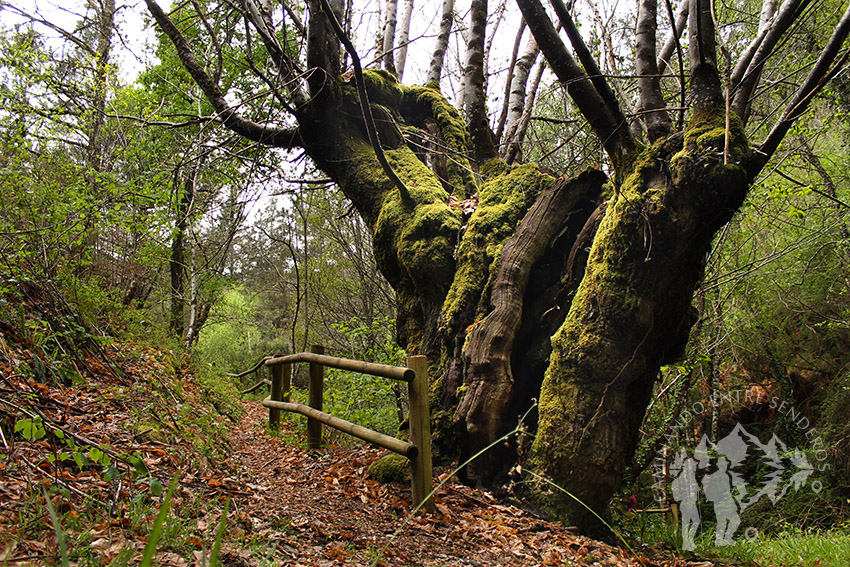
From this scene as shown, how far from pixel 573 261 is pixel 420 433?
196 centimetres

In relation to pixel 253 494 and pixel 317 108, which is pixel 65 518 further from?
pixel 317 108

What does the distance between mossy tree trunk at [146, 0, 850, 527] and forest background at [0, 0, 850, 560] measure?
59cm

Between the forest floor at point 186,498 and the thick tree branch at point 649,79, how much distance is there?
3115 millimetres

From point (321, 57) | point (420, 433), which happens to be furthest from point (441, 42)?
point (420, 433)

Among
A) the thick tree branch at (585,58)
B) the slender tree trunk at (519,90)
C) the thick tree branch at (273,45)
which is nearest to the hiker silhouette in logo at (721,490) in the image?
the slender tree trunk at (519,90)

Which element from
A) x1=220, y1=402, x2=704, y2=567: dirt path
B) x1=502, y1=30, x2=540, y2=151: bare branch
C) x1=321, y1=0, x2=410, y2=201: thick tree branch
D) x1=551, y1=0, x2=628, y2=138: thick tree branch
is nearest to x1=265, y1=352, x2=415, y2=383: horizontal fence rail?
x1=220, y1=402, x2=704, y2=567: dirt path

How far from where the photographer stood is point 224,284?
10.4m

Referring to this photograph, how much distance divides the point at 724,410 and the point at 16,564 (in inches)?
424

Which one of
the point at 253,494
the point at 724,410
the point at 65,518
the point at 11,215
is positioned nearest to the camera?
the point at 65,518

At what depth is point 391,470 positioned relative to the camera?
374 cm

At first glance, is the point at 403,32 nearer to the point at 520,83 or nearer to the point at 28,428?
the point at 520,83

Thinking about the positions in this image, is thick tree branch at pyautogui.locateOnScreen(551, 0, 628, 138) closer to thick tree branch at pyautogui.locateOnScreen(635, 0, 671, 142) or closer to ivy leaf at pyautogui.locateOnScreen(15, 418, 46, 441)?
thick tree branch at pyautogui.locateOnScreen(635, 0, 671, 142)

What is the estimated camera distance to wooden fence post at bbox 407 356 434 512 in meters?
3.20

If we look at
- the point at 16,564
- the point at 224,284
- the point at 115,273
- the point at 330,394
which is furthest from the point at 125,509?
the point at 224,284
